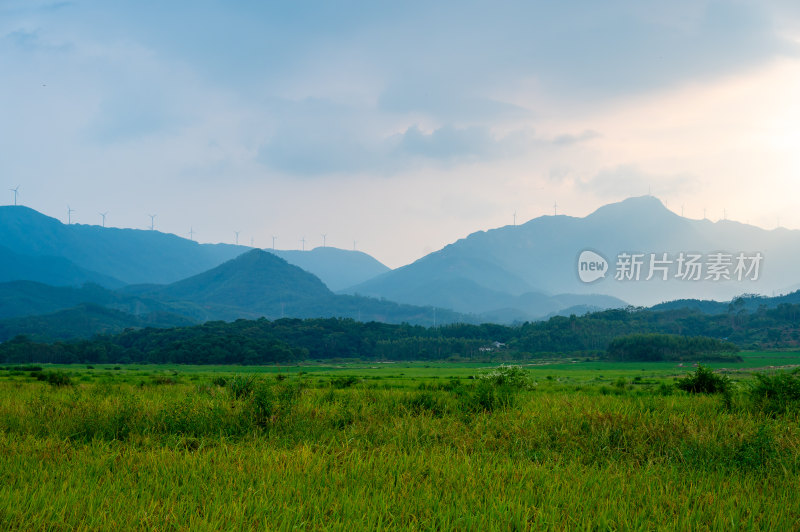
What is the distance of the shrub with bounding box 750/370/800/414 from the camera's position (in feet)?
50.4

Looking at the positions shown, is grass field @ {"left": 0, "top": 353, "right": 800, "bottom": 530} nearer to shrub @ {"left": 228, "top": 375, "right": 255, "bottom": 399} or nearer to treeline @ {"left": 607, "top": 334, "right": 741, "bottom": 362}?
shrub @ {"left": 228, "top": 375, "right": 255, "bottom": 399}

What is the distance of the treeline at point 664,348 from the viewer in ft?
531

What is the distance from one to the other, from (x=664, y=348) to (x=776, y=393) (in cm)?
16742

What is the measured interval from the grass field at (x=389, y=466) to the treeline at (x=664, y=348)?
16543cm

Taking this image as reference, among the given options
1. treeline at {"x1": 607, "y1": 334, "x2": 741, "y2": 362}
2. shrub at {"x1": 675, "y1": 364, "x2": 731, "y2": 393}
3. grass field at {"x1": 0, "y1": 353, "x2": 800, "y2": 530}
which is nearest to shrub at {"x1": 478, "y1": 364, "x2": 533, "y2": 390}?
shrub at {"x1": 675, "y1": 364, "x2": 731, "y2": 393}

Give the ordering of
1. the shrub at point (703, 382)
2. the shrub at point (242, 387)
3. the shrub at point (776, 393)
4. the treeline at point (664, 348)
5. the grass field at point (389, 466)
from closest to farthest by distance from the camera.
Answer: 1. the grass field at point (389, 466)
2. the shrub at point (776, 393)
3. the shrub at point (242, 387)
4. the shrub at point (703, 382)
5. the treeline at point (664, 348)

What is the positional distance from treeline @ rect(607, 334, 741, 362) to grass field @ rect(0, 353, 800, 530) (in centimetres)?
16543

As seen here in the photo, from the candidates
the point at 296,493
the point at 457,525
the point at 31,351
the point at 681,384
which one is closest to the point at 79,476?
the point at 296,493

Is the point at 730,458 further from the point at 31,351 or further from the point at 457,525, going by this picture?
the point at 31,351

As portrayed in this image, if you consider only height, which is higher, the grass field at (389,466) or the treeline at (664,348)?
the grass field at (389,466)

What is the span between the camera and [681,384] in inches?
933

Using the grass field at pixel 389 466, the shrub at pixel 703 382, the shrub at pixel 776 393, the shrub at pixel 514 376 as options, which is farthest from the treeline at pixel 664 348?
the grass field at pixel 389 466

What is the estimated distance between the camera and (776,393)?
53.2ft

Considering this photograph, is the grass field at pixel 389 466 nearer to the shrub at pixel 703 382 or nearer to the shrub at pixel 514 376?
the shrub at pixel 703 382
